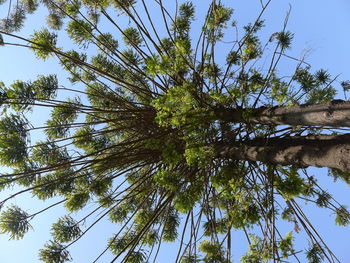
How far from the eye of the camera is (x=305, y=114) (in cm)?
229

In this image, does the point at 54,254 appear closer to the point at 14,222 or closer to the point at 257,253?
the point at 14,222

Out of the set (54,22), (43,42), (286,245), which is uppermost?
(54,22)

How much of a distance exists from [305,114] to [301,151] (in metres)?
0.37

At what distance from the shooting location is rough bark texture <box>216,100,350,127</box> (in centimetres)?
197

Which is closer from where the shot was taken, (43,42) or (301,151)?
(301,151)

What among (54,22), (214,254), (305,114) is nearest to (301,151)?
(305,114)

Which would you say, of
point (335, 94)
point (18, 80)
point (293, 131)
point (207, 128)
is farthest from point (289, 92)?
point (18, 80)

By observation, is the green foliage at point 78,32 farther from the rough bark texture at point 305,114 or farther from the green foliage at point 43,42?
the rough bark texture at point 305,114

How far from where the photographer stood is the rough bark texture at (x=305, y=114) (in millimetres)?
1972

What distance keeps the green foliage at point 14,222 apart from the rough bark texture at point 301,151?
318cm

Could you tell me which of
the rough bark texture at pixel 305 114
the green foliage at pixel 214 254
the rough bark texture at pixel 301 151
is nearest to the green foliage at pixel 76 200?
the green foliage at pixel 214 254

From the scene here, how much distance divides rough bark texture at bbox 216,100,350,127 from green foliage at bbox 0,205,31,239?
3.47 meters

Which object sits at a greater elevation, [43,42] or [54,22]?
[54,22]

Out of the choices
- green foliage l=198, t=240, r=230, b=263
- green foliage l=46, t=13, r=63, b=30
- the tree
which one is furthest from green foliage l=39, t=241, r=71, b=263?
green foliage l=46, t=13, r=63, b=30
